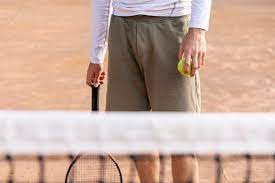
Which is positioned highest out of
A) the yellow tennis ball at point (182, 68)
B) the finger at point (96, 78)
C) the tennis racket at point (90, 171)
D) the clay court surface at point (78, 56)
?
the yellow tennis ball at point (182, 68)

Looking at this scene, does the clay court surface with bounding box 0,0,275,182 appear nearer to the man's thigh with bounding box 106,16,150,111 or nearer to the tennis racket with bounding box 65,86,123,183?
the tennis racket with bounding box 65,86,123,183

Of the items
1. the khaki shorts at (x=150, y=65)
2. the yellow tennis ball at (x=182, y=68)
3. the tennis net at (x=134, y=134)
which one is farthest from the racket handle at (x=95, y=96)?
the tennis net at (x=134, y=134)

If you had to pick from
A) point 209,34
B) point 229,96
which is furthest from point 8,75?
point 209,34

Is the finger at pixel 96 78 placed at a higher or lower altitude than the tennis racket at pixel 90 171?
higher

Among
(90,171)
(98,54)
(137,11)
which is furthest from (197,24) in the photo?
(90,171)

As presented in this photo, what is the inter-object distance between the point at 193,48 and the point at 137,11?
326mm

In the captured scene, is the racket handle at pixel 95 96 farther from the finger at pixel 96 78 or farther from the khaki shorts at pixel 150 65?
the khaki shorts at pixel 150 65

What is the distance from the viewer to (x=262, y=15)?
9.66 meters

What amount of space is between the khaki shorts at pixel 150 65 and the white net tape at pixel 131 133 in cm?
84

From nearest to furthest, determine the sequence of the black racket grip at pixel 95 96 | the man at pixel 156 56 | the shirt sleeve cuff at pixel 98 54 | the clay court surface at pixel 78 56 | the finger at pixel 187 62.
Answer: the finger at pixel 187 62
the man at pixel 156 56
the shirt sleeve cuff at pixel 98 54
the black racket grip at pixel 95 96
the clay court surface at pixel 78 56

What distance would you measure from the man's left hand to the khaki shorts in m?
0.12

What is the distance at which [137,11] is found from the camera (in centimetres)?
329

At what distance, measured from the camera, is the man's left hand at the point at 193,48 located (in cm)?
313

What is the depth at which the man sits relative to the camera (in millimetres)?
3215
